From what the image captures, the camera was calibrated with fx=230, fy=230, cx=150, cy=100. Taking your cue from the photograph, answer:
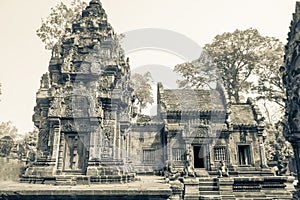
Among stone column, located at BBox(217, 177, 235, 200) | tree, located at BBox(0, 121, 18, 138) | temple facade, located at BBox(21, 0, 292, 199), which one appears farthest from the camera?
tree, located at BBox(0, 121, 18, 138)

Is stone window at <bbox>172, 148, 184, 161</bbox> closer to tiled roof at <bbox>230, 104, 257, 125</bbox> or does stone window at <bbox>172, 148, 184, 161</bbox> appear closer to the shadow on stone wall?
tiled roof at <bbox>230, 104, 257, 125</bbox>

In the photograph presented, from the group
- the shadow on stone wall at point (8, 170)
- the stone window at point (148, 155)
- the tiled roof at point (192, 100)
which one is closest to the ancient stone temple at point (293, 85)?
the tiled roof at point (192, 100)

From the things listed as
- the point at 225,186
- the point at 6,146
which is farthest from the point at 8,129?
the point at 225,186

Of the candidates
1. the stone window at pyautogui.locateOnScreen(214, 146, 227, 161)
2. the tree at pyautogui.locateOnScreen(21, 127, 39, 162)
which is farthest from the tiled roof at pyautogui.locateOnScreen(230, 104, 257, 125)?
the tree at pyautogui.locateOnScreen(21, 127, 39, 162)

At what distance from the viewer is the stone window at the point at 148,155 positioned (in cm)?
1970

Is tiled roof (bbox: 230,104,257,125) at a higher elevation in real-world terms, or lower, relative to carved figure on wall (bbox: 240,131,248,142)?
higher

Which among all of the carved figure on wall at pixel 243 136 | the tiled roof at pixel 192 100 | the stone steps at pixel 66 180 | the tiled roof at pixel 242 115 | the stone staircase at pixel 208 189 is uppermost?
the tiled roof at pixel 192 100

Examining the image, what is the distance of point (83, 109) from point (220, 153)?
12.6m

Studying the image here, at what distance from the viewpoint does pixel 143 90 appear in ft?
107

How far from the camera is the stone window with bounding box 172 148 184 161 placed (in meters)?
19.0

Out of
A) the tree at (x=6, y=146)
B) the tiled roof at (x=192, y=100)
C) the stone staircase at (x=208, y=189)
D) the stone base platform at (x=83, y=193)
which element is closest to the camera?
the stone base platform at (x=83, y=193)

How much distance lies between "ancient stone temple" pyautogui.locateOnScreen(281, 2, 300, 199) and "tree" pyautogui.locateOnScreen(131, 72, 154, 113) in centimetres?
2437

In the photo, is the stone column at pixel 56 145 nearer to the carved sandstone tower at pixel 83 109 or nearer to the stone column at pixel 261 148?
the carved sandstone tower at pixel 83 109

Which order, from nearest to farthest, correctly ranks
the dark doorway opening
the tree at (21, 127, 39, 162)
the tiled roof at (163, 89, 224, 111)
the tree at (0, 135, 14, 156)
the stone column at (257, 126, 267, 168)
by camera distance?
the tree at (21, 127, 39, 162) < the stone column at (257, 126, 267, 168) < the dark doorway opening < the tiled roof at (163, 89, 224, 111) < the tree at (0, 135, 14, 156)
